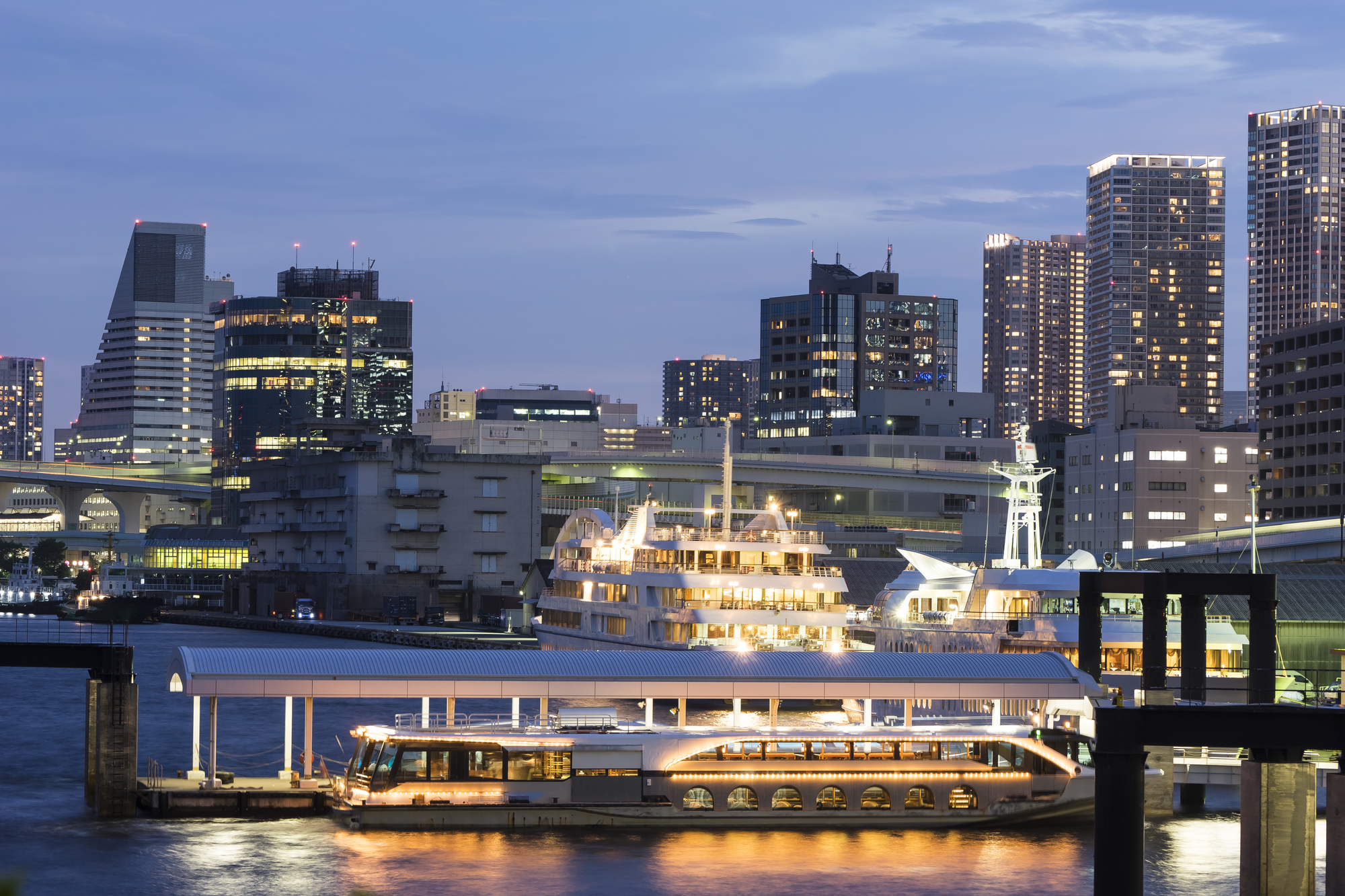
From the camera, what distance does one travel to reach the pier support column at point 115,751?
44656 millimetres

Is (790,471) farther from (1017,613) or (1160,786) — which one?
(1160,786)

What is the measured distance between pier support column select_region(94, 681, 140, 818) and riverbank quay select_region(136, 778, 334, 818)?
24.7 inches

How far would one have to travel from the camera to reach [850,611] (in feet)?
294

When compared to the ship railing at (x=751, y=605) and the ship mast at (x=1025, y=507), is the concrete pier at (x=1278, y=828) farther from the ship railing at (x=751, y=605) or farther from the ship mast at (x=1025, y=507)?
the ship railing at (x=751, y=605)

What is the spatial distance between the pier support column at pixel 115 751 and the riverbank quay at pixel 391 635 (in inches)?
2308

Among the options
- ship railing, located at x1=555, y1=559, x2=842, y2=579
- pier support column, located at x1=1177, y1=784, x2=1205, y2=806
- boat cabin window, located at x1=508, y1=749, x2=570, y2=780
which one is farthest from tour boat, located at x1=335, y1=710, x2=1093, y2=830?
ship railing, located at x1=555, y1=559, x2=842, y2=579

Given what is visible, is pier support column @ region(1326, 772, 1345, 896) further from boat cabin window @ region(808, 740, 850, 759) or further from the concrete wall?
the concrete wall

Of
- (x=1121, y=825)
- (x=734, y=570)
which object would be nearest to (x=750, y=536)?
(x=734, y=570)

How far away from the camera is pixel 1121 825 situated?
29.1m

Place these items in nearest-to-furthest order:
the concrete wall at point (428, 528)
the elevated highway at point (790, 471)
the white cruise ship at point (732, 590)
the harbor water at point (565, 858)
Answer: the harbor water at point (565, 858), the white cruise ship at point (732, 590), the concrete wall at point (428, 528), the elevated highway at point (790, 471)

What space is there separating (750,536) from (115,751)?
36.2m

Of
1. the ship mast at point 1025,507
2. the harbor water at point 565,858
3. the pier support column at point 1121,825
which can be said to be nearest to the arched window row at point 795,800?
the harbor water at point 565,858

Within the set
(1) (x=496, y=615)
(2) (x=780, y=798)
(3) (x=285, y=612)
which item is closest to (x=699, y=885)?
(2) (x=780, y=798)

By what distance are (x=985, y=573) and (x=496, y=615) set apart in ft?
285
